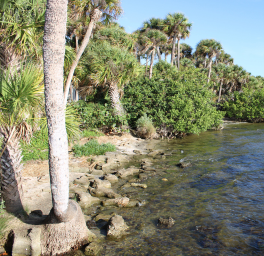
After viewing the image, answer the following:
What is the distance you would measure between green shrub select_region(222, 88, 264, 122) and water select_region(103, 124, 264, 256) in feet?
91.7

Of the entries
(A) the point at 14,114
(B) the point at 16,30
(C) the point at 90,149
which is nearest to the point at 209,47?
(C) the point at 90,149

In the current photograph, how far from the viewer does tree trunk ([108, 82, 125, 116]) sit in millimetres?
18156

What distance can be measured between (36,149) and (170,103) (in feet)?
37.9

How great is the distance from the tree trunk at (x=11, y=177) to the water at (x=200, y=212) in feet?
7.65

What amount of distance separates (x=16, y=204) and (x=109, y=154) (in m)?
7.17

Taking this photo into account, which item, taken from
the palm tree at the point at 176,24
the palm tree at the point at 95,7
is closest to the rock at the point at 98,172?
the palm tree at the point at 95,7

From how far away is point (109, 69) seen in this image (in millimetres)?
17250

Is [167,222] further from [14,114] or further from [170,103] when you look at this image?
[170,103]

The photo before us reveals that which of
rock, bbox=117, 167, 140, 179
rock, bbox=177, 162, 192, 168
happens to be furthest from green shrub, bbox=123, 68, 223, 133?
rock, bbox=117, 167, 140, 179

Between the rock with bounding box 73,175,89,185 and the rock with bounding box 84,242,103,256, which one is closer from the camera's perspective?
the rock with bounding box 84,242,103,256

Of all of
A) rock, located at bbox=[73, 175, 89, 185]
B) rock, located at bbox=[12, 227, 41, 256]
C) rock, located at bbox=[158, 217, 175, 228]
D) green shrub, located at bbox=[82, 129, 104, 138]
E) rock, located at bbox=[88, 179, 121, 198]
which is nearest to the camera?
rock, located at bbox=[12, 227, 41, 256]

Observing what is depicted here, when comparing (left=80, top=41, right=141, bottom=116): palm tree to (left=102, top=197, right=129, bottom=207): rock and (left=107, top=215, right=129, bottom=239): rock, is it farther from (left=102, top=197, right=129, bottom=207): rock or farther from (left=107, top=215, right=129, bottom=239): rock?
(left=107, top=215, right=129, bottom=239): rock

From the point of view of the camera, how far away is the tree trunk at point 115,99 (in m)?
18.2

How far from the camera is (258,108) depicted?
36.2 m
